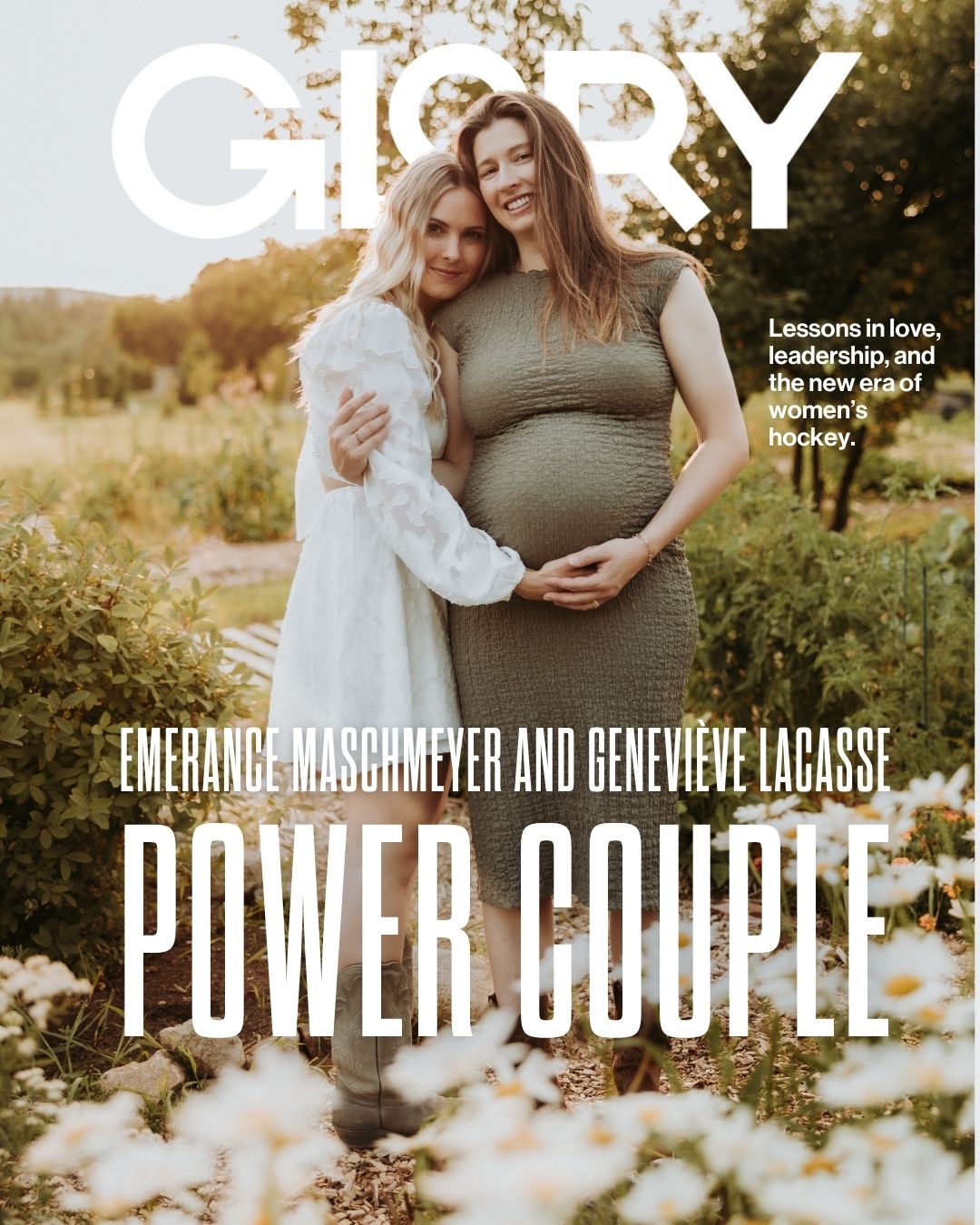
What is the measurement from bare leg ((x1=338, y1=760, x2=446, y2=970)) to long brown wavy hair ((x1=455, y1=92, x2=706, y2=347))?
2.85 feet

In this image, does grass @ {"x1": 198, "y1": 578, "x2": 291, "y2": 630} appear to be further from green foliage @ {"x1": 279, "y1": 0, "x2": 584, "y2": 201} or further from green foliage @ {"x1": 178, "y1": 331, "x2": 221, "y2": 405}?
green foliage @ {"x1": 178, "y1": 331, "x2": 221, "y2": 405}

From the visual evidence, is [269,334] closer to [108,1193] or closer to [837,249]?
[837,249]

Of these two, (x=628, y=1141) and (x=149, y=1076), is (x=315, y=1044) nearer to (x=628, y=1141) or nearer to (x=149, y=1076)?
(x=149, y=1076)

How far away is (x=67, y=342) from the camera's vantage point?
50.8ft

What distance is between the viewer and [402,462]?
1.98 meters

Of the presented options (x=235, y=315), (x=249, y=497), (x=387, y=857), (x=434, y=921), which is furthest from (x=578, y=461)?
(x=235, y=315)

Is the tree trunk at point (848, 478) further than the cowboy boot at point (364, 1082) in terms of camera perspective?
Yes

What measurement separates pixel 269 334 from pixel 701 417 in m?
13.3

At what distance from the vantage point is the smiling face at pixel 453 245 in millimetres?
2092

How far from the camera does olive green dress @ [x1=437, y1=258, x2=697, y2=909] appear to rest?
204cm

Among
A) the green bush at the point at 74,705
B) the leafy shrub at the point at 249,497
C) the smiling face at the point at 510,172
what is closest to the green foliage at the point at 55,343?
the leafy shrub at the point at 249,497

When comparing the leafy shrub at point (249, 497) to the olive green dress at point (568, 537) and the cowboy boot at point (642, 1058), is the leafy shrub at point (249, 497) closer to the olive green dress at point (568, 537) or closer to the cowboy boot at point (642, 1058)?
the olive green dress at point (568, 537)

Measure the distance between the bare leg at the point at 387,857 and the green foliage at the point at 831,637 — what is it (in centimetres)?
150

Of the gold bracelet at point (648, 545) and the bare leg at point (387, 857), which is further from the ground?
the gold bracelet at point (648, 545)
